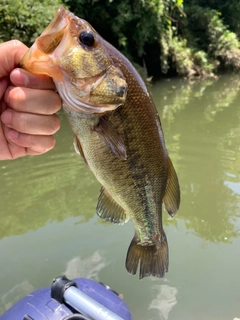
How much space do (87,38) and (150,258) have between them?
1111 mm

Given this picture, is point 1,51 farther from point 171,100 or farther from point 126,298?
point 171,100

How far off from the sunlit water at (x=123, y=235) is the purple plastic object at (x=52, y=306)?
61 cm

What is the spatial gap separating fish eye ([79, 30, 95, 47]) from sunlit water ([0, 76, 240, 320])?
7.92 ft

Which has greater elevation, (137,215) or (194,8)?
(137,215)

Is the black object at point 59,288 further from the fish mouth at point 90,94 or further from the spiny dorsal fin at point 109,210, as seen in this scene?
the fish mouth at point 90,94

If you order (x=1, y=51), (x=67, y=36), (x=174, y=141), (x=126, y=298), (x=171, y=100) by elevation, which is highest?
(x=67, y=36)

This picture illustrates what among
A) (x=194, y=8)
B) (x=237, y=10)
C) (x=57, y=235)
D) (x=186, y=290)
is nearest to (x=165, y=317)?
(x=186, y=290)

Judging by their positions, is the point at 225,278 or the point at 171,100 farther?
the point at 171,100

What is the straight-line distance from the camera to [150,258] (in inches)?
72.1

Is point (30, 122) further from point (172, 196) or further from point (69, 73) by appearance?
point (172, 196)

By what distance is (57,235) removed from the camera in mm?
4078

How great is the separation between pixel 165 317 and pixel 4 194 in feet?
9.94

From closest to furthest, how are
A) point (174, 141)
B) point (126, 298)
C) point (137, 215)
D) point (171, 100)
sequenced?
point (137, 215) → point (126, 298) → point (174, 141) → point (171, 100)

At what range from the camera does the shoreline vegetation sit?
30.9 ft
